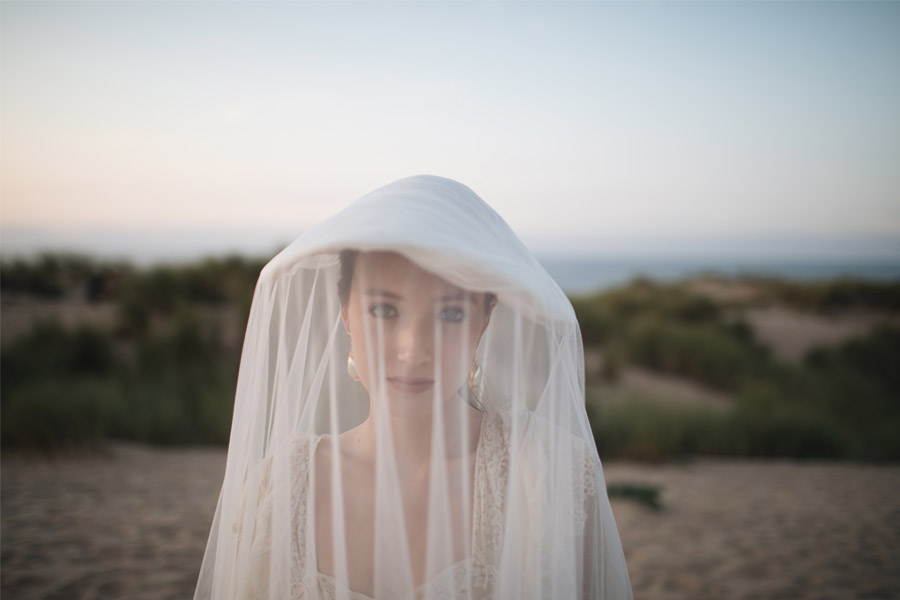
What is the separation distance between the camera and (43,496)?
489 cm

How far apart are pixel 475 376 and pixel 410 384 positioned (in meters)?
0.36

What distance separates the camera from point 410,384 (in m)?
1.46

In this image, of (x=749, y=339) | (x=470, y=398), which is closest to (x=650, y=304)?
(x=749, y=339)

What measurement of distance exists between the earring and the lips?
0.30 m

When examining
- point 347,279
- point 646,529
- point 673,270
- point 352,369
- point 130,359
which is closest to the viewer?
point 347,279

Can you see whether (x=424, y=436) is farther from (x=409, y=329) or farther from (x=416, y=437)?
(x=409, y=329)

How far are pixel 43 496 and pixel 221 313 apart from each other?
7571 millimetres

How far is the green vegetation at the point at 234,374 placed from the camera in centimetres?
728

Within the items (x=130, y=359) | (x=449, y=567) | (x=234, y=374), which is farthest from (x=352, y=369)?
(x=130, y=359)

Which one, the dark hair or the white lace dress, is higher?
the dark hair

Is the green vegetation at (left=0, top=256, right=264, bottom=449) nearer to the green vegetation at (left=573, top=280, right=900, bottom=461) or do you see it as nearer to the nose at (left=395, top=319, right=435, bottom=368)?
the green vegetation at (left=573, top=280, right=900, bottom=461)

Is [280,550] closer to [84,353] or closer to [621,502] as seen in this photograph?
[621,502]

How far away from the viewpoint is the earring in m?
1.75

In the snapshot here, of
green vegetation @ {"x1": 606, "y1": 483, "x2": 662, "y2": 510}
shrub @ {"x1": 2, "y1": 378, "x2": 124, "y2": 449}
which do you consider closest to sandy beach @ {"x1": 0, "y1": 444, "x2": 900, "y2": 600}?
green vegetation @ {"x1": 606, "y1": 483, "x2": 662, "y2": 510}
